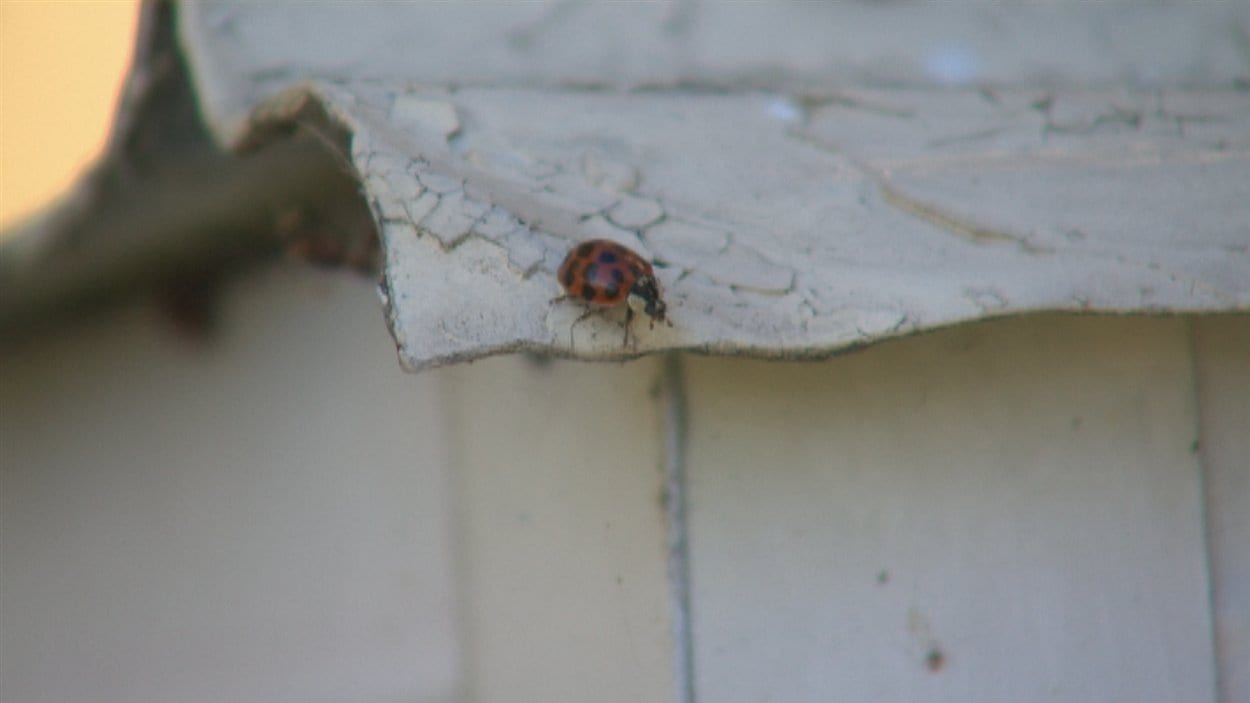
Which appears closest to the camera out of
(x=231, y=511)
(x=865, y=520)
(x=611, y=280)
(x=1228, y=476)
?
(x=611, y=280)

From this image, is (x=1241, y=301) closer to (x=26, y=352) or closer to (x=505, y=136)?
(x=505, y=136)

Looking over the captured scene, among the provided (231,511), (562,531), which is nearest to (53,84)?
(231,511)

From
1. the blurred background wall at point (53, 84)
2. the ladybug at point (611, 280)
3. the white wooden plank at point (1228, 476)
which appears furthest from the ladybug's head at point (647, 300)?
the blurred background wall at point (53, 84)

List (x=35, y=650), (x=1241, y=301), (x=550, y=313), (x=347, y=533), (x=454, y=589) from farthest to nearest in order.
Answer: (x=35, y=650)
(x=347, y=533)
(x=454, y=589)
(x=1241, y=301)
(x=550, y=313)

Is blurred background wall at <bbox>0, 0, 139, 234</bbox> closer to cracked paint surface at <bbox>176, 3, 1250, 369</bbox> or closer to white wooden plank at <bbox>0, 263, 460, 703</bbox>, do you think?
white wooden plank at <bbox>0, 263, 460, 703</bbox>

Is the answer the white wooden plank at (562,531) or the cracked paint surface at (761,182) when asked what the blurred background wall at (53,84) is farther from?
the white wooden plank at (562,531)

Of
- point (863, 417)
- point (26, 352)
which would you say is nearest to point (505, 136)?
point (863, 417)

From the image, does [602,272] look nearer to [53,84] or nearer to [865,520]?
[865,520]
